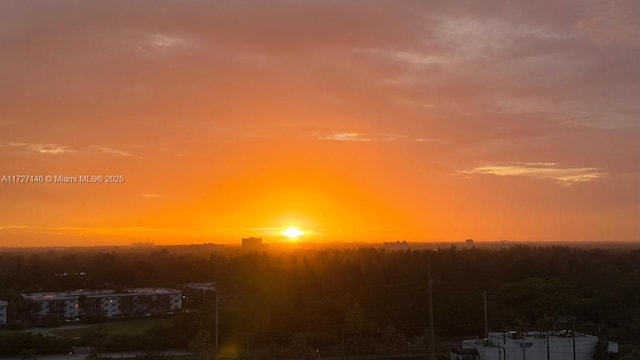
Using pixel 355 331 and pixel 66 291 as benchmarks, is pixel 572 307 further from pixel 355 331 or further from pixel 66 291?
pixel 66 291

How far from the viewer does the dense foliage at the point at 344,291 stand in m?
10.9

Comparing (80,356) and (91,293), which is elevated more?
(91,293)

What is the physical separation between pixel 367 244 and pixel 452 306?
21.8ft

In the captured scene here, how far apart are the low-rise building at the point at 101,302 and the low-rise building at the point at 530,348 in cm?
584

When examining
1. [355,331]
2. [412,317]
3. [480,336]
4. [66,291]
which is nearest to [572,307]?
[480,336]

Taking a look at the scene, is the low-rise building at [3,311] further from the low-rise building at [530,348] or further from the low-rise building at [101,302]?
the low-rise building at [530,348]

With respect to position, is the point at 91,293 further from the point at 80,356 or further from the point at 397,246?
the point at 397,246

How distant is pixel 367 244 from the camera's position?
738 inches

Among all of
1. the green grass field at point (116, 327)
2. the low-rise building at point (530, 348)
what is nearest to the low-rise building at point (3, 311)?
the green grass field at point (116, 327)

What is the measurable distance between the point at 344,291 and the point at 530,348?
17.2 ft

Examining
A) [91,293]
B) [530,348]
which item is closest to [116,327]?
[91,293]

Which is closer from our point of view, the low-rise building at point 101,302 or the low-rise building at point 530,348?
the low-rise building at point 530,348

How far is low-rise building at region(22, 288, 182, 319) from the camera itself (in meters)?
11.0

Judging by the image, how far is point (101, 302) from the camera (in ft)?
38.9
